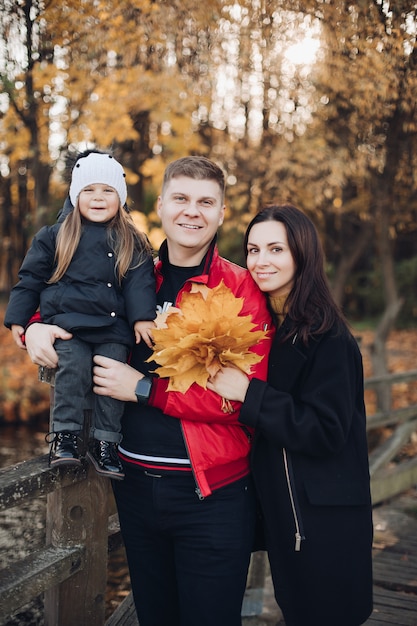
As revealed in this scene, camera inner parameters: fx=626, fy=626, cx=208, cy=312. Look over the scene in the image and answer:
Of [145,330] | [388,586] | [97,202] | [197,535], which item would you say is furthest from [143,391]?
[388,586]

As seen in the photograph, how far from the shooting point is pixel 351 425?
243 cm

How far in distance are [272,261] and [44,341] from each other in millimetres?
966

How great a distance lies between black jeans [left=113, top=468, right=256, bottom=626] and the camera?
2.32 meters

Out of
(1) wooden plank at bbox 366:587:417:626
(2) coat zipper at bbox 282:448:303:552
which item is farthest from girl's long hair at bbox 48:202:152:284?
(1) wooden plank at bbox 366:587:417:626

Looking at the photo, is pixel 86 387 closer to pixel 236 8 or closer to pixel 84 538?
pixel 84 538

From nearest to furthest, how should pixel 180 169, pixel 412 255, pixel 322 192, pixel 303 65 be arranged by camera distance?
pixel 180 169
pixel 303 65
pixel 322 192
pixel 412 255

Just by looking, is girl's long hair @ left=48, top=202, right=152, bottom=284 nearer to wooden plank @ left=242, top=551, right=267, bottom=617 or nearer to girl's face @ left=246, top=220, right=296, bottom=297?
girl's face @ left=246, top=220, right=296, bottom=297

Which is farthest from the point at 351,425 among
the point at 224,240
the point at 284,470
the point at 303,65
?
the point at 224,240

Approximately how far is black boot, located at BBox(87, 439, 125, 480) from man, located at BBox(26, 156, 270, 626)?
48mm

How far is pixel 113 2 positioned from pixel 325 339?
366cm

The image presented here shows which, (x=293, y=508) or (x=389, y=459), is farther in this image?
(x=389, y=459)

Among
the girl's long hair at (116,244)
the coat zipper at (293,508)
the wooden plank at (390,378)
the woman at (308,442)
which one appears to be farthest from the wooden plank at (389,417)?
the girl's long hair at (116,244)

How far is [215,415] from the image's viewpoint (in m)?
2.31

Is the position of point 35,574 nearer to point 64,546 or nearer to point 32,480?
point 64,546
